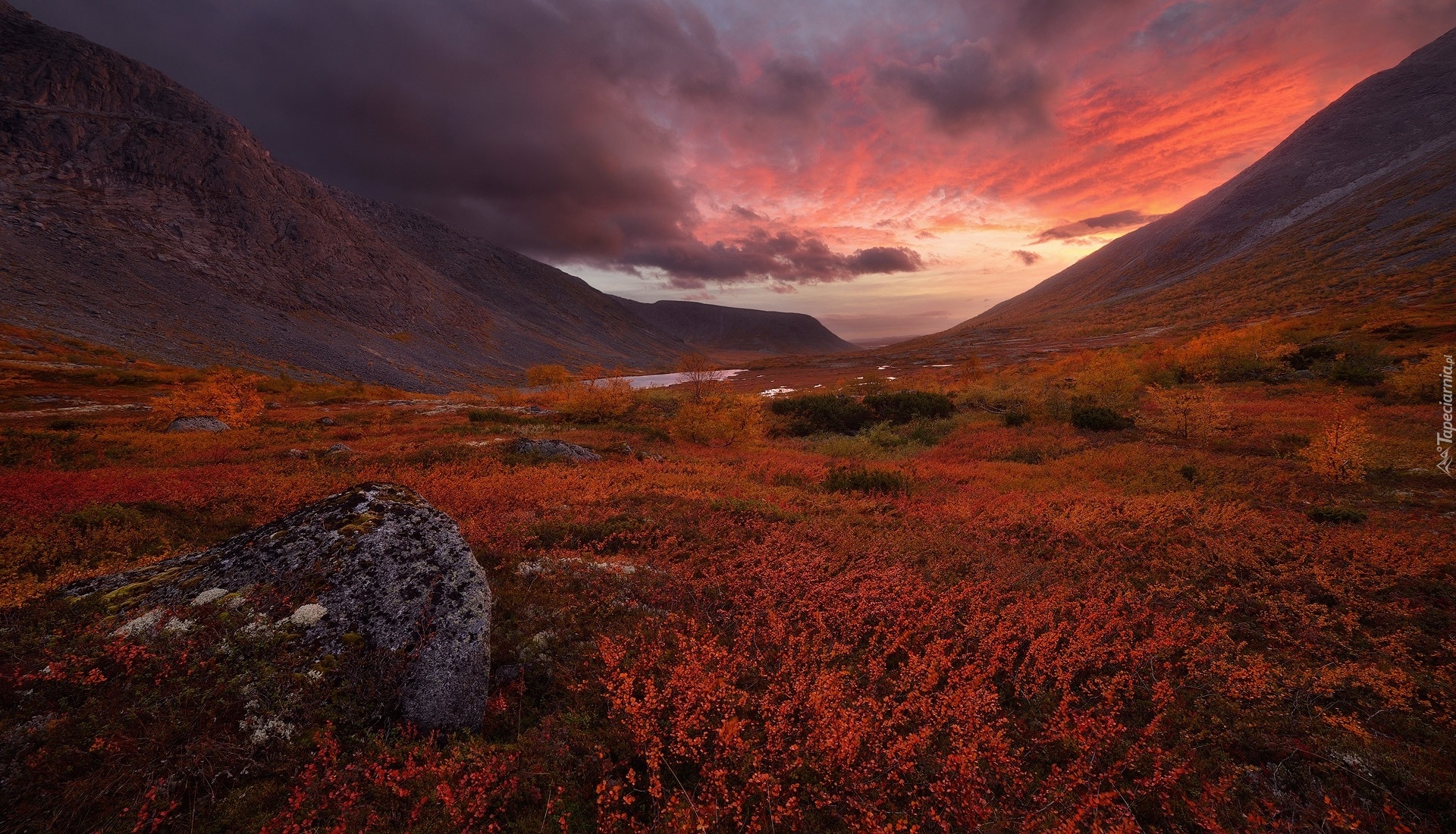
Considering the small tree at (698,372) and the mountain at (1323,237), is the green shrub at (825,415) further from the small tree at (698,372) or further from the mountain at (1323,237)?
the mountain at (1323,237)

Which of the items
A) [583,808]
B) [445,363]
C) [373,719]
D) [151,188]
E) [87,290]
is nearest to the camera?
[583,808]

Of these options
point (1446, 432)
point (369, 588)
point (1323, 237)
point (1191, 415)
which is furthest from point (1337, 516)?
point (1323, 237)

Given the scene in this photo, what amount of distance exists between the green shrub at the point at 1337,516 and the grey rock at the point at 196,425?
40033 millimetres

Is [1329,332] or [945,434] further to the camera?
[1329,332]

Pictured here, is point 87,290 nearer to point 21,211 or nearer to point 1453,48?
point 21,211

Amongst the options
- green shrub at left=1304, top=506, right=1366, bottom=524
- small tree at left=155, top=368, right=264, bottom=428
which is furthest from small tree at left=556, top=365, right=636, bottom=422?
green shrub at left=1304, top=506, right=1366, bottom=524

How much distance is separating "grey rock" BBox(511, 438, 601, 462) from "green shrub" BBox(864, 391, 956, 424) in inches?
776

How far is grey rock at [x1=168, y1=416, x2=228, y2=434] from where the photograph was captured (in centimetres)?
2244

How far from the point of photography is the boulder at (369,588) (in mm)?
4820

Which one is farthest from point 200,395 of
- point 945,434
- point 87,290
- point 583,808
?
point 87,290

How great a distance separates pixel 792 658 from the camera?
5.92 meters

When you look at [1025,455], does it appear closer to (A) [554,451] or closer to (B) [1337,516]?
(B) [1337,516]

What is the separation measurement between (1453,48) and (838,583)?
375 meters

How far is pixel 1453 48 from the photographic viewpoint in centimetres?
19288
